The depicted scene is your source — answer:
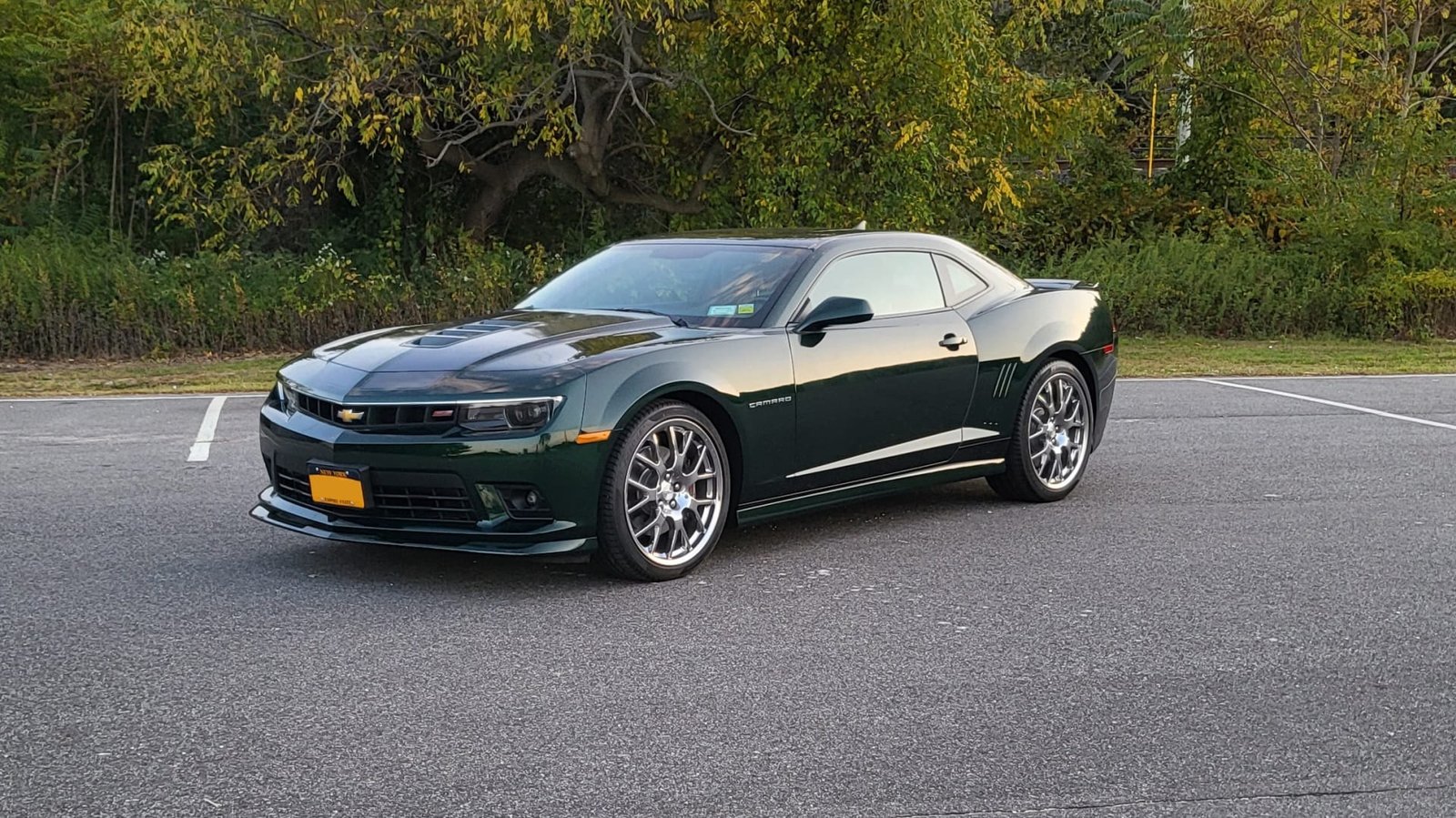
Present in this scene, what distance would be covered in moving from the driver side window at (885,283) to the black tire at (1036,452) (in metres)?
0.73

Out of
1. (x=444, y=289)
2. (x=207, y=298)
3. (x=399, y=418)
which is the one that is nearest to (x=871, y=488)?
(x=399, y=418)

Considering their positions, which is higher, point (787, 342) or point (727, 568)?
point (787, 342)

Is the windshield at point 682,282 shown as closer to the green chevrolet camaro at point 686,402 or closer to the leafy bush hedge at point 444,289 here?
the green chevrolet camaro at point 686,402

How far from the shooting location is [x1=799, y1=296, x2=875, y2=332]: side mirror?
6617mm

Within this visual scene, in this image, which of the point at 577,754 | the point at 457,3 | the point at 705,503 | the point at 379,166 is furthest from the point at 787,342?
the point at 379,166

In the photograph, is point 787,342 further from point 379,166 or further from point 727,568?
point 379,166

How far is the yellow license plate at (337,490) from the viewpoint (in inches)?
229

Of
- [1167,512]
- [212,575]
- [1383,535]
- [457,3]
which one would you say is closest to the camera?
[212,575]

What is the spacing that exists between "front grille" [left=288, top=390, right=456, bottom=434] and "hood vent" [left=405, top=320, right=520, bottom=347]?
0.49m

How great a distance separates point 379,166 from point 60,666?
1664cm

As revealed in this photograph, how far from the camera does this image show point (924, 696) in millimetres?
4645

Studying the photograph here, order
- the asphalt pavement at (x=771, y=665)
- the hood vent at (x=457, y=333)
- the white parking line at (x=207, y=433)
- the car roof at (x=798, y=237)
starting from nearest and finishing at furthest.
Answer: the asphalt pavement at (x=771, y=665) → the hood vent at (x=457, y=333) → the car roof at (x=798, y=237) → the white parking line at (x=207, y=433)

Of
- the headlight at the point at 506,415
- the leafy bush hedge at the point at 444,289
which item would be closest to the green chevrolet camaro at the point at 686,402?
the headlight at the point at 506,415

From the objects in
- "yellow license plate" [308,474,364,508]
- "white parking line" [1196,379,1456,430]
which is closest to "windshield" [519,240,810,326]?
"yellow license plate" [308,474,364,508]
